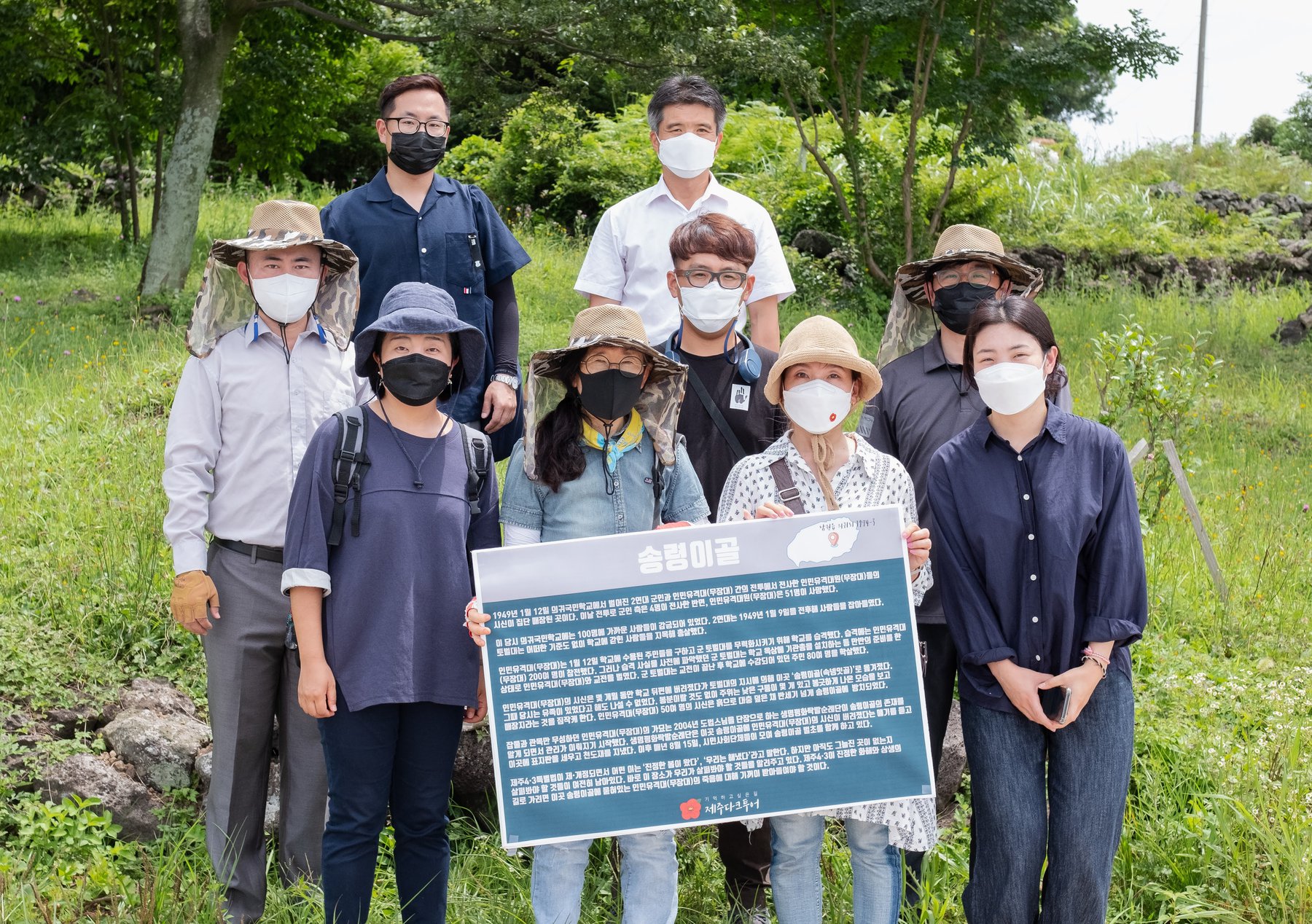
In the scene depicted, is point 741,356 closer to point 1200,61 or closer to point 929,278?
point 929,278

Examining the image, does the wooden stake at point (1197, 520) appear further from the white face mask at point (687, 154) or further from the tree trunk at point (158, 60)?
the tree trunk at point (158, 60)

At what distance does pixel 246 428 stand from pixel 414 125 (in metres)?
1.41

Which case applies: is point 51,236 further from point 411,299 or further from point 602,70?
point 411,299

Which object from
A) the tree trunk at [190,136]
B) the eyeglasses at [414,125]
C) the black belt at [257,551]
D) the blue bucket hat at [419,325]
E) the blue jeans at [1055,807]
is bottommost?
the blue jeans at [1055,807]

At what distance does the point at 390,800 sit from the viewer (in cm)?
358

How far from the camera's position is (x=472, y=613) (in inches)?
125

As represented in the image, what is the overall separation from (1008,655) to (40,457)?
20.2 feet

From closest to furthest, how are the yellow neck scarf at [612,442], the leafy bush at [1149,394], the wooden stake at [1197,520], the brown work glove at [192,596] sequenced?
1. the yellow neck scarf at [612,442]
2. the brown work glove at [192,596]
3. the wooden stake at [1197,520]
4. the leafy bush at [1149,394]

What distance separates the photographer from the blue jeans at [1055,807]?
3258 mm

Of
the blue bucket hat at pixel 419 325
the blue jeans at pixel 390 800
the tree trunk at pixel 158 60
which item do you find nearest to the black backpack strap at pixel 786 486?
the blue bucket hat at pixel 419 325

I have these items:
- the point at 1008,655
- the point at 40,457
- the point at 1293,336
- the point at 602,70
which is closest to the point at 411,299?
the point at 1008,655

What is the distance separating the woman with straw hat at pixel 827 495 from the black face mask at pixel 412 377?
38.5 inches

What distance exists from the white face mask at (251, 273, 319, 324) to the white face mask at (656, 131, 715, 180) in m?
1.52

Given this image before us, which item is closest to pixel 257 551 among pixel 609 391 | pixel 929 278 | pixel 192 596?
pixel 192 596
